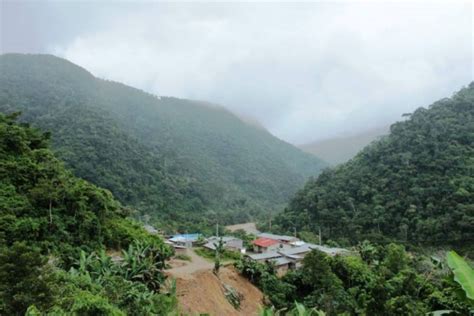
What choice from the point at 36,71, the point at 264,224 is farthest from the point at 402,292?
the point at 36,71

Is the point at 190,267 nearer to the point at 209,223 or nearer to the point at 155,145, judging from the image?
the point at 209,223

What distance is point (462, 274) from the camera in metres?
5.55

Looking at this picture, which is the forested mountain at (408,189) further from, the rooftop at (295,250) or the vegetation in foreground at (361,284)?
the vegetation in foreground at (361,284)

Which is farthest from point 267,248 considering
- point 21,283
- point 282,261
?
point 21,283

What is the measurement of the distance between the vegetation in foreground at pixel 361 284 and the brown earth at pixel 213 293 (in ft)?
3.47

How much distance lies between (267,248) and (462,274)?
1404 inches

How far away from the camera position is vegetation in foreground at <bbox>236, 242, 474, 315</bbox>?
2142cm

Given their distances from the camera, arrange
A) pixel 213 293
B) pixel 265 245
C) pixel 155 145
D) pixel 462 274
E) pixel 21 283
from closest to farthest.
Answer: pixel 462 274
pixel 21 283
pixel 213 293
pixel 265 245
pixel 155 145

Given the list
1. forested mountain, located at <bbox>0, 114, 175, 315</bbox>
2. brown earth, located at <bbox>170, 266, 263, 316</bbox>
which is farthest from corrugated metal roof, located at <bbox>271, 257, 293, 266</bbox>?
forested mountain, located at <bbox>0, 114, 175, 315</bbox>

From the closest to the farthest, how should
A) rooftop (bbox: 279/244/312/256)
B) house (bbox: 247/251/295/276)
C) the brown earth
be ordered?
the brown earth < house (bbox: 247/251/295/276) < rooftop (bbox: 279/244/312/256)

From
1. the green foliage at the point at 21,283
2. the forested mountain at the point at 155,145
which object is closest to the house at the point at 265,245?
the forested mountain at the point at 155,145

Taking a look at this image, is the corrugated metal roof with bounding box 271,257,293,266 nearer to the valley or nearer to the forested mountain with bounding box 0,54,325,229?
the valley

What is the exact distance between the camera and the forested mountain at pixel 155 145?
177 feet

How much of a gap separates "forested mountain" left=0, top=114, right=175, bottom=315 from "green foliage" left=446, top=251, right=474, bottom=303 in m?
7.75
